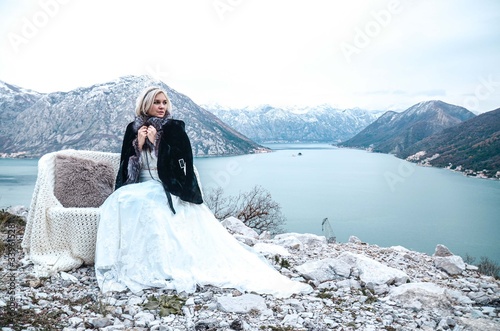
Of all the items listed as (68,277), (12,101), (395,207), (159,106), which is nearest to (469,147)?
(395,207)

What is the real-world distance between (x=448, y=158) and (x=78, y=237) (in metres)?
97.4

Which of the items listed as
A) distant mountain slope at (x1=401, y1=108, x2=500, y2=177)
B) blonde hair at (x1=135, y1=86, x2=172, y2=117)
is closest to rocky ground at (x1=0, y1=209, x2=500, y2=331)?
blonde hair at (x1=135, y1=86, x2=172, y2=117)

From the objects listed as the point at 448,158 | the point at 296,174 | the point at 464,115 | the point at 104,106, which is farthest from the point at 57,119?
the point at 464,115

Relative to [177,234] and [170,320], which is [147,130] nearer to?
[177,234]

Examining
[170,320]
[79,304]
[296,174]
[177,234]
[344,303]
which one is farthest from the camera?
[296,174]

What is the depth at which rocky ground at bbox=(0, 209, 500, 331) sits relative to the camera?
2906 mm

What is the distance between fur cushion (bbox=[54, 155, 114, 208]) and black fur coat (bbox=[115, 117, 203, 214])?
0.71 metres

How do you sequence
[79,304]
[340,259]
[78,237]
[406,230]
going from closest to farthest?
[79,304] → [78,237] → [340,259] → [406,230]

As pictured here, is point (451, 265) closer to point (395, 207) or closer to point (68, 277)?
point (68, 277)

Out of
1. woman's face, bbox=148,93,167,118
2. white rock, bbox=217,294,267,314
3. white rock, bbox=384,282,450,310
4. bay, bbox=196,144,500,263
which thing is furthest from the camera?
bay, bbox=196,144,500,263

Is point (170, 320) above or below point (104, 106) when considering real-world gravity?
below

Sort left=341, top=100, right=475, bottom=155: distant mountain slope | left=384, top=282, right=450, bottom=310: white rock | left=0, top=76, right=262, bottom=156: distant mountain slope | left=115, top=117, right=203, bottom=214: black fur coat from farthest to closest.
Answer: left=341, top=100, right=475, bottom=155: distant mountain slope
left=0, top=76, right=262, bottom=156: distant mountain slope
left=115, top=117, right=203, bottom=214: black fur coat
left=384, top=282, right=450, bottom=310: white rock

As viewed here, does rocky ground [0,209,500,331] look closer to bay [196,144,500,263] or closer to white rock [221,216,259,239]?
white rock [221,216,259,239]

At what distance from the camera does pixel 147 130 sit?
4.31 m
